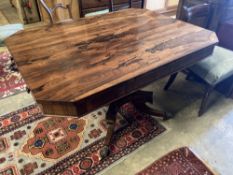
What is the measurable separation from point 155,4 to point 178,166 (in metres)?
3.17

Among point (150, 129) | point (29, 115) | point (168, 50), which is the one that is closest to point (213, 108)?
point (150, 129)

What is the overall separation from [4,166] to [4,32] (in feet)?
5.56

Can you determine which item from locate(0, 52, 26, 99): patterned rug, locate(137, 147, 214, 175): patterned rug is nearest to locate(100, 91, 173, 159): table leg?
locate(137, 147, 214, 175): patterned rug

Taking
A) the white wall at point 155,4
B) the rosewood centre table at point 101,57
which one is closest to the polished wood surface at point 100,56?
the rosewood centre table at point 101,57

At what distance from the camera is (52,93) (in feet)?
2.88

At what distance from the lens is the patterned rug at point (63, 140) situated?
139 centimetres

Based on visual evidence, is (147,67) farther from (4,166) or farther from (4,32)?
(4,32)

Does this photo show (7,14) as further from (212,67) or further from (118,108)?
(212,67)

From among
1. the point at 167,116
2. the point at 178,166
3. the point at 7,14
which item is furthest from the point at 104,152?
the point at 7,14

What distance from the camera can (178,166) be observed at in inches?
54.9

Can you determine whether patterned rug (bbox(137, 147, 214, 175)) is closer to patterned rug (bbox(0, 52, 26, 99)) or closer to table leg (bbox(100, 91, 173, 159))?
table leg (bbox(100, 91, 173, 159))

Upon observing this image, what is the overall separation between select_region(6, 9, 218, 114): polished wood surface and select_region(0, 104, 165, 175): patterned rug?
2.11 ft

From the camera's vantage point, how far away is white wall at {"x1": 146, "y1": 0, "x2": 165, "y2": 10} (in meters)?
3.65

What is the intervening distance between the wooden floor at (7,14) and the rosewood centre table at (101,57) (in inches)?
107
